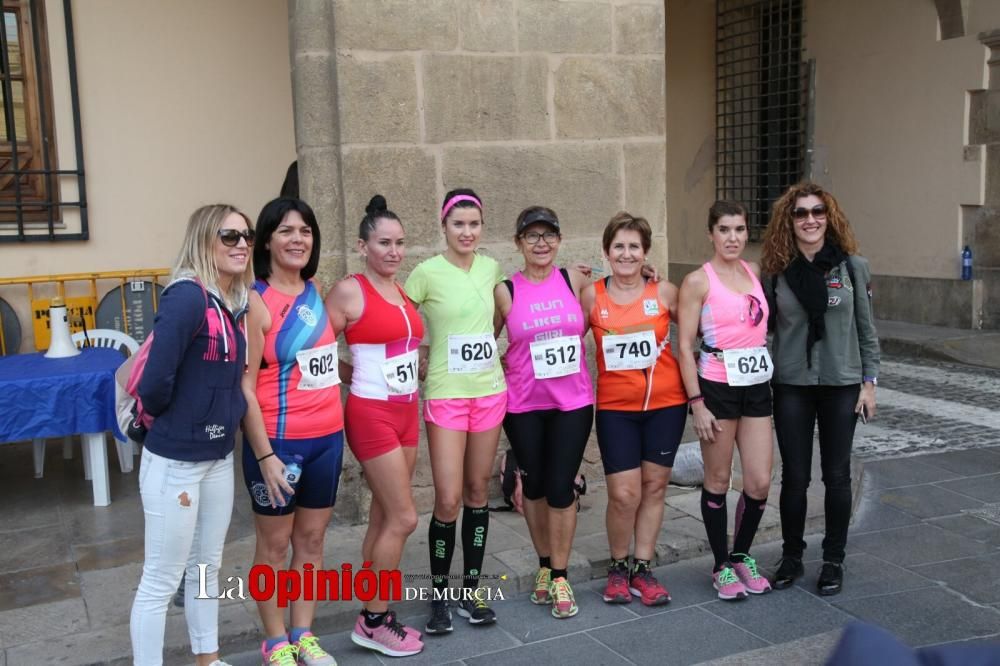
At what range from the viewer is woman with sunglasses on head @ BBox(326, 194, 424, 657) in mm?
3738

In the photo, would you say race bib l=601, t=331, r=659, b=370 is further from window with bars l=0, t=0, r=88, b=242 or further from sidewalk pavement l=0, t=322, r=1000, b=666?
window with bars l=0, t=0, r=88, b=242

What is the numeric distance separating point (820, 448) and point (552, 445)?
1168 millimetres

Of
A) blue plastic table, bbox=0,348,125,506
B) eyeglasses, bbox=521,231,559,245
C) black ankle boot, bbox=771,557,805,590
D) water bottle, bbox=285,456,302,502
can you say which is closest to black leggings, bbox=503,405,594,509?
eyeglasses, bbox=521,231,559,245

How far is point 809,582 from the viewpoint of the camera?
4.52 metres

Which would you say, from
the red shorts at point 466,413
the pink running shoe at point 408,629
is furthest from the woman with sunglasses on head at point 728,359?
the pink running shoe at point 408,629

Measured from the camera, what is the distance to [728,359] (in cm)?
416

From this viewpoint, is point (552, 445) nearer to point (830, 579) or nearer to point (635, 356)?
point (635, 356)

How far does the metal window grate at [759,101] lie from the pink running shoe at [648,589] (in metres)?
9.95

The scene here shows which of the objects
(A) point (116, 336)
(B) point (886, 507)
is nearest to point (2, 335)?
(A) point (116, 336)

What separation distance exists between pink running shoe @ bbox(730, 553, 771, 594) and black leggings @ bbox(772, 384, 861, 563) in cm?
22

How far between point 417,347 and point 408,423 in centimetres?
30

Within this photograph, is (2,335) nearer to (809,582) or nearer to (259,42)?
(259,42)

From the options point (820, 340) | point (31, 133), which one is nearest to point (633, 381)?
point (820, 340)

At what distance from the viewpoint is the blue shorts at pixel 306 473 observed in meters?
3.48
